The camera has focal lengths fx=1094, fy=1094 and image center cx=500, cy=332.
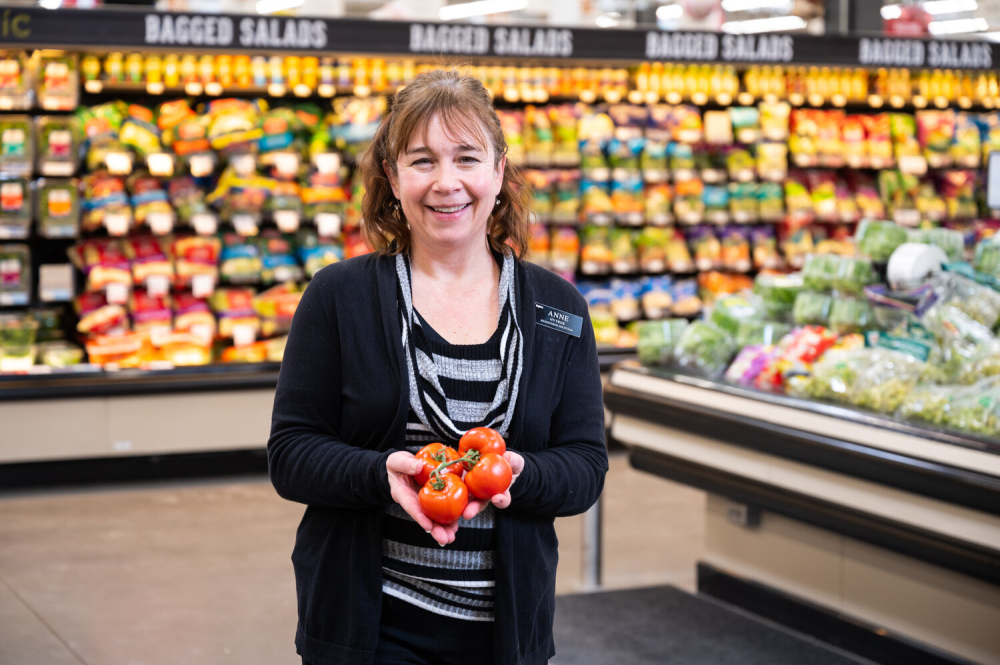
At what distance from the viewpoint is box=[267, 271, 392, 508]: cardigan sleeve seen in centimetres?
167

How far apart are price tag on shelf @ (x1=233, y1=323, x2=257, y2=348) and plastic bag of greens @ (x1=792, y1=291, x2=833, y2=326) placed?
3265mm

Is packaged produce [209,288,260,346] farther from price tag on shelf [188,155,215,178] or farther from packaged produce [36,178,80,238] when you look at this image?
packaged produce [36,178,80,238]

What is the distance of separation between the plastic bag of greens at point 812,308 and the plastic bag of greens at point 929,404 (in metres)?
0.79

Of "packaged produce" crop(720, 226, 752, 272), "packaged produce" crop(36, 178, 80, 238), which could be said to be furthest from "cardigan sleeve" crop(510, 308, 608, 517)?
"packaged produce" crop(720, 226, 752, 272)

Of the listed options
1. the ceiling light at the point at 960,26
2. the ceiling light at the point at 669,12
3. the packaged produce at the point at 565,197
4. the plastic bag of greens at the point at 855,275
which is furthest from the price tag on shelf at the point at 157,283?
the ceiling light at the point at 960,26

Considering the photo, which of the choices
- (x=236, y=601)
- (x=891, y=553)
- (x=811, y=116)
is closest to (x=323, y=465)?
(x=891, y=553)

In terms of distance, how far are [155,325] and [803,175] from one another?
176 inches

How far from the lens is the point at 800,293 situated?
4.26m

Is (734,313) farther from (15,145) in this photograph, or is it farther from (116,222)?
(15,145)

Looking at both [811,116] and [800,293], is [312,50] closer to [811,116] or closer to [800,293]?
[800,293]

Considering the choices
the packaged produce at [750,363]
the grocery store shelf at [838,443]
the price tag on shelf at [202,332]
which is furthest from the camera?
the price tag on shelf at [202,332]

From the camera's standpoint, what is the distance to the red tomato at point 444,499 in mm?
1556

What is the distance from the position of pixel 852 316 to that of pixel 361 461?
110 inches

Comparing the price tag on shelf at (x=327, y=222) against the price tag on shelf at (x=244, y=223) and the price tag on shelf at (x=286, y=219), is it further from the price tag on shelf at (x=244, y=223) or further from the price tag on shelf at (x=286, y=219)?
the price tag on shelf at (x=244, y=223)
